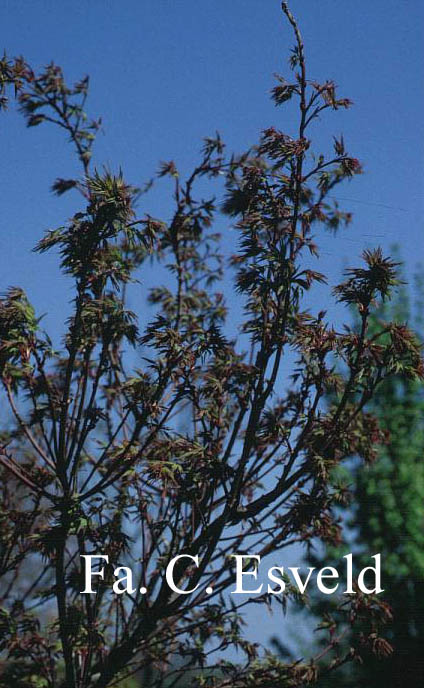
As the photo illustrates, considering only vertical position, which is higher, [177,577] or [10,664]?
[177,577]

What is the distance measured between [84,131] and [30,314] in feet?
8.28

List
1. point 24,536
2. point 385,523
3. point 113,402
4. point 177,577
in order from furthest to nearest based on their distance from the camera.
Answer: point 385,523 → point 113,402 → point 24,536 → point 177,577

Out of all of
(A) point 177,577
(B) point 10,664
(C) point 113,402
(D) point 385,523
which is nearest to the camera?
(A) point 177,577

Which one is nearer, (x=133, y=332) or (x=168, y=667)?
(x=133, y=332)

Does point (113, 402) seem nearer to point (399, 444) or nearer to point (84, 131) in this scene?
point (84, 131)

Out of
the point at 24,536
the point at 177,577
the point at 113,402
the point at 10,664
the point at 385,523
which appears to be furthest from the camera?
the point at 385,523

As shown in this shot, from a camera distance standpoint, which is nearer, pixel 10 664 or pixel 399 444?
pixel 10 664

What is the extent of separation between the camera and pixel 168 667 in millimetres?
8148

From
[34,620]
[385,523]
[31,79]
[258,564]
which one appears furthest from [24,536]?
[385,523]

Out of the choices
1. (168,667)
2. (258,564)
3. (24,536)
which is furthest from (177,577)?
(168,667)

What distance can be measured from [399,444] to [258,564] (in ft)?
22.8

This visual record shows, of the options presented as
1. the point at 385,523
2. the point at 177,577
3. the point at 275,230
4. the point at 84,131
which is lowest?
the point at 177,577

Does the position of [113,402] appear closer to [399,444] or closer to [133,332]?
[133,332]

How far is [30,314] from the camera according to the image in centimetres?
616
